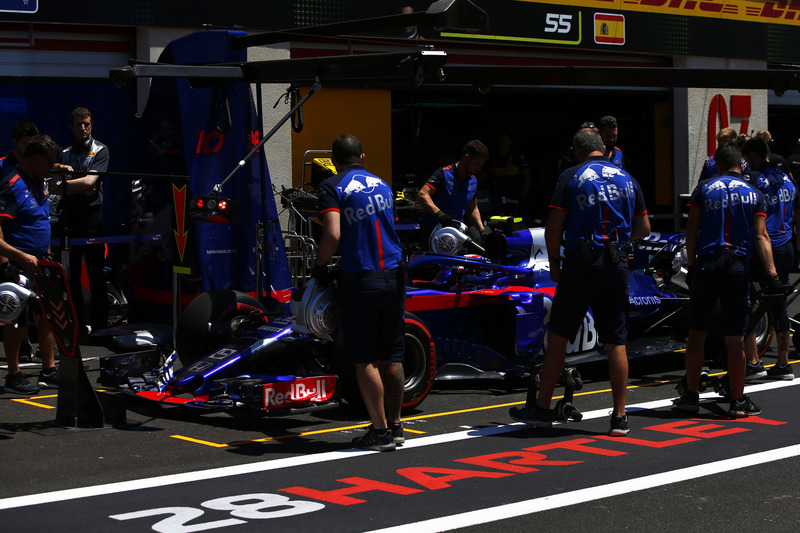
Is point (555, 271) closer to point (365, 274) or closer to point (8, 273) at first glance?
point (365, 274)

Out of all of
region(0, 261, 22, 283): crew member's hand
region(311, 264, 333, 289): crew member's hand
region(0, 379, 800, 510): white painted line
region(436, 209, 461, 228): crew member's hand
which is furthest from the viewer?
region(436, 209, 461, 228): crew member's hand

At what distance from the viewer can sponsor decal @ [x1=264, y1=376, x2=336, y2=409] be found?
682 cm

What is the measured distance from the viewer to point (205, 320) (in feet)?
26.8

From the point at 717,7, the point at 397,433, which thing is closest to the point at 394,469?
the point at 397,433

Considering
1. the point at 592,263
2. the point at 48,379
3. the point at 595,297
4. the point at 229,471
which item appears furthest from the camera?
the point at 48,379

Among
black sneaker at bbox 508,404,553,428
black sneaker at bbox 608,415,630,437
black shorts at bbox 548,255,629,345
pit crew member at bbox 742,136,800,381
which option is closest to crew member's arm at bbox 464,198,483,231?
pit crew member at bbox 742,136,800,381

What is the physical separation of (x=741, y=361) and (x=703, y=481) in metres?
1.92

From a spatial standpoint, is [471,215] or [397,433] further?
[471,215]

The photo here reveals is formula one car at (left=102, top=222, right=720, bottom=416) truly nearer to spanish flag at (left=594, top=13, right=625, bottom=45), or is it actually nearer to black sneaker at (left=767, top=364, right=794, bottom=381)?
black sneaker at (left=767, top=364, right=794, bottom=381)

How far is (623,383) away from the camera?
6949 mm

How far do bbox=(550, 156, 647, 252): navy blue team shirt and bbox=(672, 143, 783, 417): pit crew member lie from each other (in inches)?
34.3

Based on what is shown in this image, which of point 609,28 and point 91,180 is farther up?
point 609,28

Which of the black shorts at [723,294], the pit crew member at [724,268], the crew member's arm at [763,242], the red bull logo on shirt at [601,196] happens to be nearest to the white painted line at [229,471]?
the pit crew member at [724,268]

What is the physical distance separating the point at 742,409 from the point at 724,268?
37.5 inches
